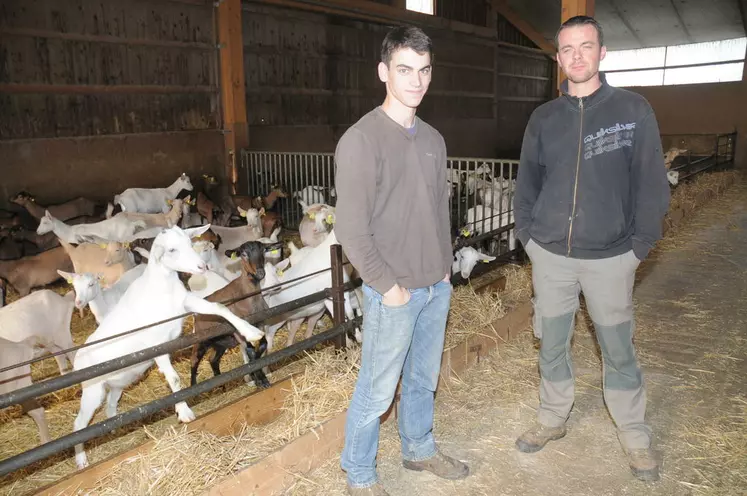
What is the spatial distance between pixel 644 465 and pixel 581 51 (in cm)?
225

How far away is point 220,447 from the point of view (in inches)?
130

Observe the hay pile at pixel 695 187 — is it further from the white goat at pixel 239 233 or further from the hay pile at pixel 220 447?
the hay pile at pixel 220 447

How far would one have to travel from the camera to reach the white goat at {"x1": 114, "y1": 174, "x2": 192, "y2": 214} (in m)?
10.2

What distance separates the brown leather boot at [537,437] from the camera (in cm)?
358

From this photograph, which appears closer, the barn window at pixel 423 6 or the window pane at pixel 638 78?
the barn window at pixel 423 6

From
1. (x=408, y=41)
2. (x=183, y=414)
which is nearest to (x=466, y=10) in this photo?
(x=183, y=414)

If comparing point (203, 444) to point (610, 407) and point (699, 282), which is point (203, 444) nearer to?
point (610, 407)

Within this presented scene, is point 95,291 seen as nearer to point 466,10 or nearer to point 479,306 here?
point 479,306

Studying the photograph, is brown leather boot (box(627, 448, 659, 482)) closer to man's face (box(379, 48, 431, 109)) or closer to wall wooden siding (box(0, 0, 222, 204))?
man's face (box(379, 48, 431, 109))

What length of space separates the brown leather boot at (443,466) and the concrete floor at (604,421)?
5 centimetres

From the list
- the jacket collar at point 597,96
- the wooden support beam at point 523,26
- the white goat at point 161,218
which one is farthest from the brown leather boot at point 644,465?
the wooden support beam at point 523,26

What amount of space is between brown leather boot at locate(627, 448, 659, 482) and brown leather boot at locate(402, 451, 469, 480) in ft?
3.04

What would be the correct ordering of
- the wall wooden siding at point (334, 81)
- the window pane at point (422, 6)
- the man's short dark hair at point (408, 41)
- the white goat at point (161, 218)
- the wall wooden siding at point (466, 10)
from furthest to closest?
the wall wooden siding at point (466, 10)
the window pane at point (422, 6)
the wall wooden siding at point (334, 81)
the white goat at point (161, 218)
the man's short dark hair at point (408, 41)

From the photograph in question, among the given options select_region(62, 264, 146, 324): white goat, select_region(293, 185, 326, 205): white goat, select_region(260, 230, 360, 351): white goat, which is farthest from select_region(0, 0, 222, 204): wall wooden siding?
select_region(260, 230, 360, 351): white goat
